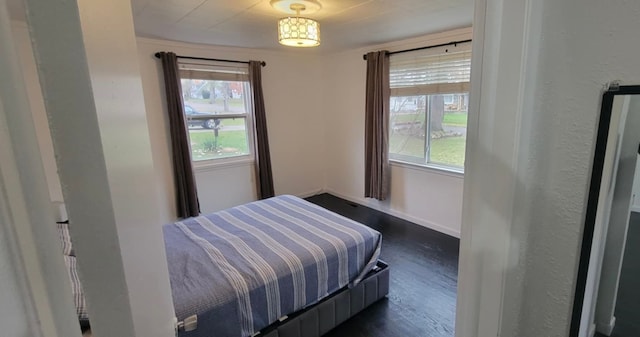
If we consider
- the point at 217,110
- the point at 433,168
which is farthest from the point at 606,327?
the point at 217,110

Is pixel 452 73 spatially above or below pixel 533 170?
above

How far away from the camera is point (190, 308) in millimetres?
1528

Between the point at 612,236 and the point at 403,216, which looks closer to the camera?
the point at 612,236

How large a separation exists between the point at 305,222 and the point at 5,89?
2291mm

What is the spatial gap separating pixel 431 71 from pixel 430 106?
39 cm

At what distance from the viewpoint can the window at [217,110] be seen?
3.57 meters

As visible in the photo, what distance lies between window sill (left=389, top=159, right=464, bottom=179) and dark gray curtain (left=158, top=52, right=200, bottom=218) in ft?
8.17

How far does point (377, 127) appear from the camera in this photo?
12.6 feet

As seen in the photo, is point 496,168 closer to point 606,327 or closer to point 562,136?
point 562,136

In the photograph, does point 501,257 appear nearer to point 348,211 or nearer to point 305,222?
point 305,222

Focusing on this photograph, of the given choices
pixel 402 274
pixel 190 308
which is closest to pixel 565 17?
pixel 190 308

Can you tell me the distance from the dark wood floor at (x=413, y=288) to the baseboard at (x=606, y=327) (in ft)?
5.16

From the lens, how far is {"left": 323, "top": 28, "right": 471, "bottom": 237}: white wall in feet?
11.1

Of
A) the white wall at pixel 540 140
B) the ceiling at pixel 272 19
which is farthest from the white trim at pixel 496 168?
the ceiling at pixel 272 19
